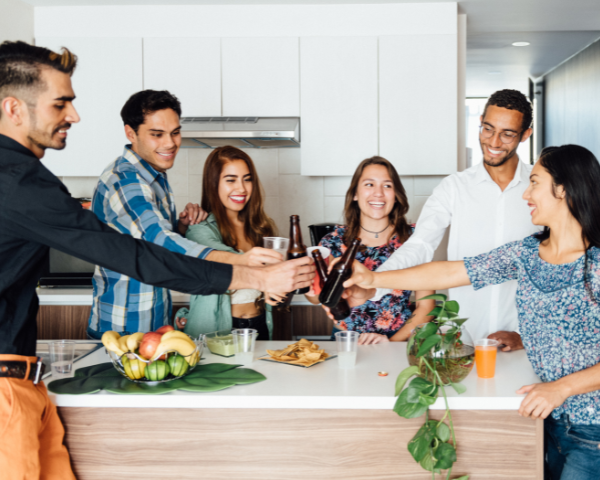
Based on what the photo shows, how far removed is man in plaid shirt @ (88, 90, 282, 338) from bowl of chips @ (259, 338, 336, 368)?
1.03 ft

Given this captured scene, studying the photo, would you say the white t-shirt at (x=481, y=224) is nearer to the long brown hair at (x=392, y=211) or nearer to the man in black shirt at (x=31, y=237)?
the long brown hair at (x=392, y=211)

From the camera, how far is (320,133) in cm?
336

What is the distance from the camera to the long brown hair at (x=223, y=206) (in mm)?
2359

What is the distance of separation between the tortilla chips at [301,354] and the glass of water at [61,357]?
58 centimetres

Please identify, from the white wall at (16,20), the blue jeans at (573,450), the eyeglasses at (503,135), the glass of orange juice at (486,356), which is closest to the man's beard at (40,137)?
the glass of orange juice at (486,356)

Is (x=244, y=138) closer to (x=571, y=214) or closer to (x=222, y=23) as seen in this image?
(x=222, y=23)

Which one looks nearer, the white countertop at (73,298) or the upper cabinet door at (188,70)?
the white countertop at (73,298)

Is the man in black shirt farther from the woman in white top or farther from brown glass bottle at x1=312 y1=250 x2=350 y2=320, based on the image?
the woman in white top

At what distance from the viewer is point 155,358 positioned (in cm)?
147

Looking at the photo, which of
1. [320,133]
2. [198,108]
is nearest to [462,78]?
[320,133]

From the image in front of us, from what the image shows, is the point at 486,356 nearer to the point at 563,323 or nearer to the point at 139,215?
the point at 563,323

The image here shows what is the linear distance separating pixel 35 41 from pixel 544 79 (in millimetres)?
5982

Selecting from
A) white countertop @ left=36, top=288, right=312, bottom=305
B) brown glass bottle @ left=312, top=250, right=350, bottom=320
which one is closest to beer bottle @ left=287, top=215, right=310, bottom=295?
brown glass bottle @ left=312, top=250, right=350, bottom=320

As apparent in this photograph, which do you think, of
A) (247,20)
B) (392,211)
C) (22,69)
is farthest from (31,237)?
(247,20)
